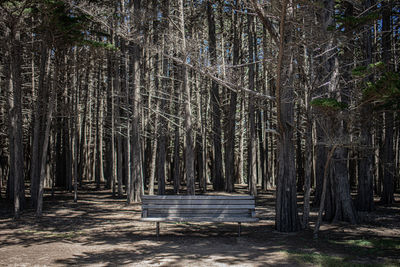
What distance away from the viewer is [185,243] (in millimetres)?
7207

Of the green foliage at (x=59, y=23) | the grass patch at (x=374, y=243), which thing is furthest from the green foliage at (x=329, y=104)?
the green foliage at (x=59, y=23)

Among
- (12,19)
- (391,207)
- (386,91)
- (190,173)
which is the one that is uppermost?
(12,19)

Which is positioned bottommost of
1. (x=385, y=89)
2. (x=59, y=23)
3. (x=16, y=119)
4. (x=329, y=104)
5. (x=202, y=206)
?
(x=202, y=206)

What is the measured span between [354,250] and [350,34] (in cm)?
490

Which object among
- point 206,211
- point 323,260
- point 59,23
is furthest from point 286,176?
point 59,23

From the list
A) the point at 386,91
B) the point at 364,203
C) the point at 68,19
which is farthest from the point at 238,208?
the point at 68,19

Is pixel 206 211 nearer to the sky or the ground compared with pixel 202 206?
nearer to the ground

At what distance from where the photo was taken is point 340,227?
912 cm

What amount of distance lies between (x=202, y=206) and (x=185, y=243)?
3.41 ft

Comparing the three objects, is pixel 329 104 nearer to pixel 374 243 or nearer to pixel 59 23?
pixel 374 243

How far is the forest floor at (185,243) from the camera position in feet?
19.0

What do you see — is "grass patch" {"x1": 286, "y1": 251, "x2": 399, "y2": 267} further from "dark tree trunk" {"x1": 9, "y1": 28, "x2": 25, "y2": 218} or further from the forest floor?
"dark tree trunk" {"x1": 9, "y1": 28, "x2": 25, "y2": 218}

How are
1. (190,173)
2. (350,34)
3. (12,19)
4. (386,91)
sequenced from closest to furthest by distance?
(386,91), (350,34), (12,19), (190,173)

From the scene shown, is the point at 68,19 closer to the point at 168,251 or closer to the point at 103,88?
the point at 168,251
